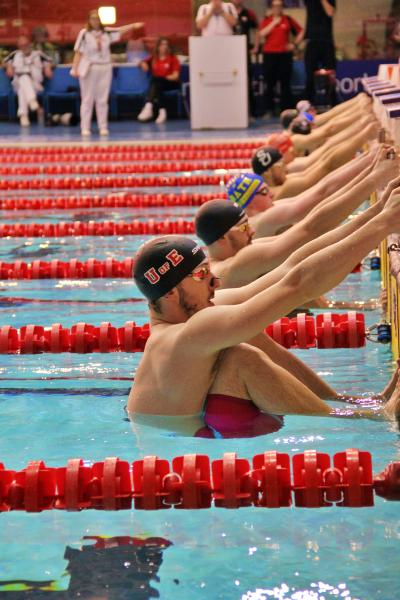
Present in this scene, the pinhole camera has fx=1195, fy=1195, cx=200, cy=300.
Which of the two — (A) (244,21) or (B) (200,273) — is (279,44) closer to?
(A) (244,21)

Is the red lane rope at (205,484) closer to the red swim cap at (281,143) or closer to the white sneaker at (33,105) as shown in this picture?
the red swim cap at (281,143)

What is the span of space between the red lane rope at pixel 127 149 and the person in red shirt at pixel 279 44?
3.21m

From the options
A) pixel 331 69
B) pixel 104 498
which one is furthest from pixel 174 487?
pixel 331 69

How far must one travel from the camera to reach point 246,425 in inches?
161

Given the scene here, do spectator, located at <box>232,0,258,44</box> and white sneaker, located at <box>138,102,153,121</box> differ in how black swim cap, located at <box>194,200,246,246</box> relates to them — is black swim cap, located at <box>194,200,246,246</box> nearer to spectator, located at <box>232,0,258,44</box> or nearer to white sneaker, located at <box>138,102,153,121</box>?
spectator, located at <box>232,0,258,44</box>

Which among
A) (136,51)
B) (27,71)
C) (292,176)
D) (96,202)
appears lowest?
(96,202)

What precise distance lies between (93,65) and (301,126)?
7.77m

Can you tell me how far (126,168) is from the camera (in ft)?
44.1

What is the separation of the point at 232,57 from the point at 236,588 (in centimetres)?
1497

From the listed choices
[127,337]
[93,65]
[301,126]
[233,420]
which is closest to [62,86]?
[93,65]

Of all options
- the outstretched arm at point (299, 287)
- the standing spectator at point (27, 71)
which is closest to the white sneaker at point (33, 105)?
the standing spectator at point (27, 71)

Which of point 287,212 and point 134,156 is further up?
point 287,212

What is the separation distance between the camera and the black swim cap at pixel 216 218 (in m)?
5.08

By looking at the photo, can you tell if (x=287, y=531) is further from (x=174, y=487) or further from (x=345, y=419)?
(x=345, y=419)
